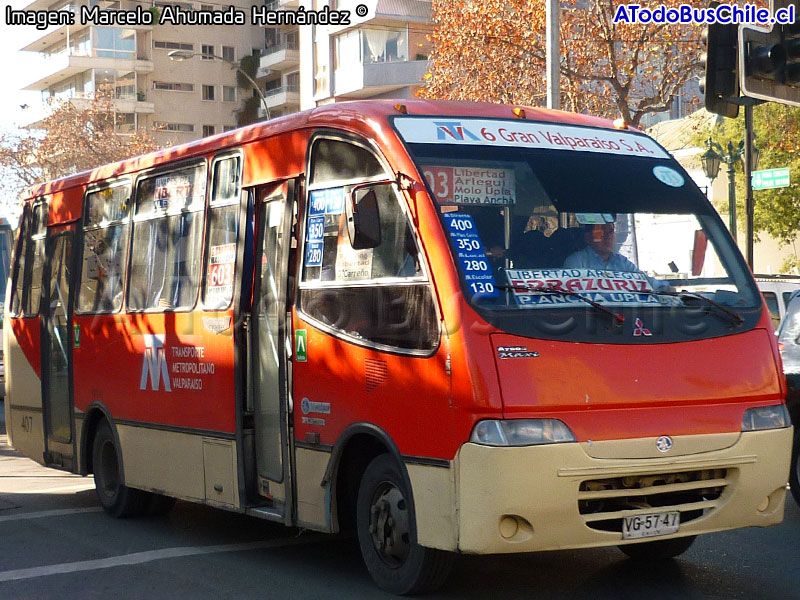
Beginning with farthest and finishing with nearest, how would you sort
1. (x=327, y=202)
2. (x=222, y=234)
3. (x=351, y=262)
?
(x=222, y=234) < (x=327, y=202) < (x=351, y=262)

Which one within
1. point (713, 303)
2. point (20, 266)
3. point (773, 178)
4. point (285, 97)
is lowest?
point (713, 303)

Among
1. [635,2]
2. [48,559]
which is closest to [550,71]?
[635,2]

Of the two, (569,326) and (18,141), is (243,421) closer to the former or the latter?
(569,326)

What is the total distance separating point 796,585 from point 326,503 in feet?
8.92

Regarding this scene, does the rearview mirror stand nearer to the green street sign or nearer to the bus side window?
the bus side window

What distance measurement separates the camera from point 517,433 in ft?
20.7

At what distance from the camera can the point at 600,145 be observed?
7.67 metres

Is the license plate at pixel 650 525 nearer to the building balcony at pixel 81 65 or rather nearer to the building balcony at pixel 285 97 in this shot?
the building balcony at pixel 285 97

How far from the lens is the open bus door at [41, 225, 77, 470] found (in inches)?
457

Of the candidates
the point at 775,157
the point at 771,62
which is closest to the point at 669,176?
the point at 771,62

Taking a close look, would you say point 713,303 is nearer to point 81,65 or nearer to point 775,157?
point 775,157

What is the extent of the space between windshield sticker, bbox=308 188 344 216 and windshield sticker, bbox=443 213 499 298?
105 centimetres

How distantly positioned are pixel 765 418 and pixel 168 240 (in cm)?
501

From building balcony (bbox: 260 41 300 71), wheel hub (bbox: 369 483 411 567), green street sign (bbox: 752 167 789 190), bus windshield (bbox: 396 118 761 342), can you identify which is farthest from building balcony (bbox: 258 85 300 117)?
wheel hub (bbox: 369 483 411 567)
